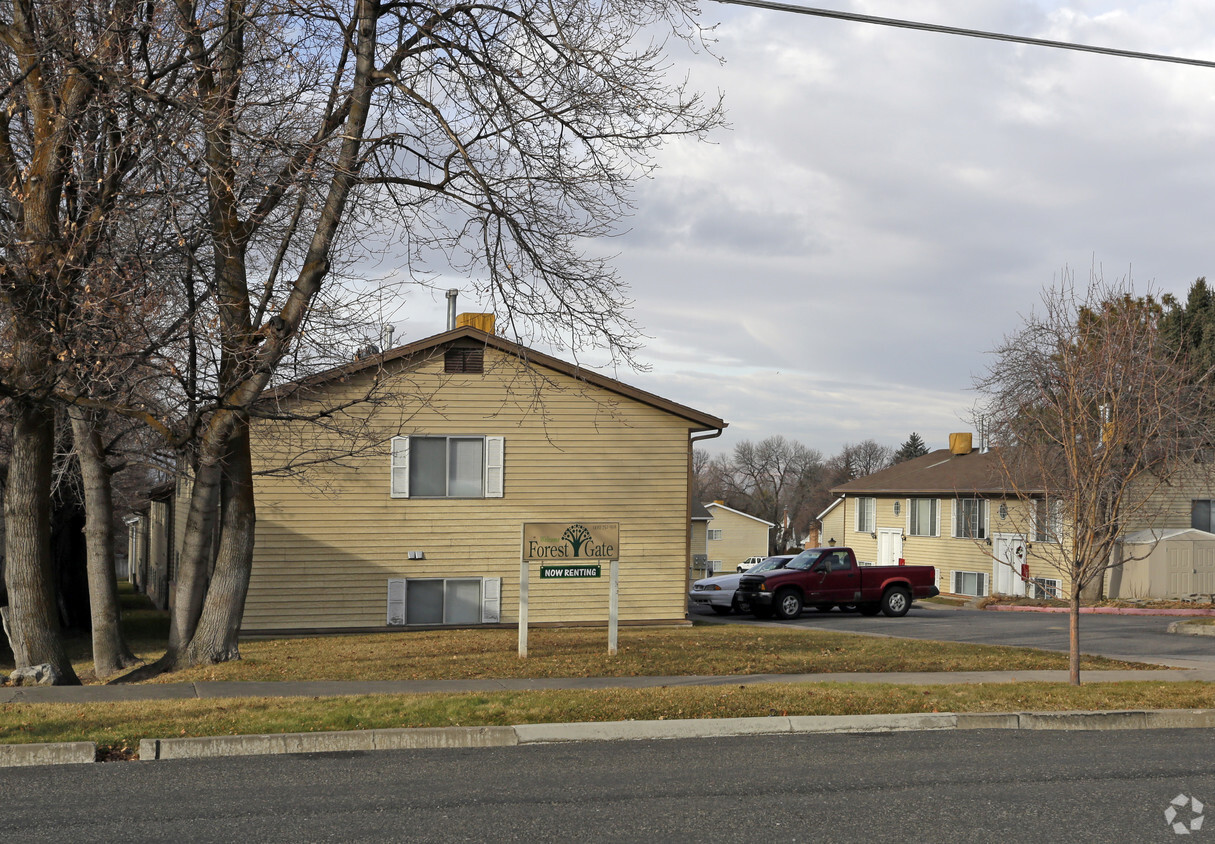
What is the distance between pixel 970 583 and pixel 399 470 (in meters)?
27.8

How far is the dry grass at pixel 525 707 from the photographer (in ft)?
30.8

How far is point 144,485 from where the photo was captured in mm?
40438

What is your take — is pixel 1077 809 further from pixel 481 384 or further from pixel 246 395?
pixel 481 384

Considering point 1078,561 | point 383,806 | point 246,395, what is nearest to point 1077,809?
point 383,806

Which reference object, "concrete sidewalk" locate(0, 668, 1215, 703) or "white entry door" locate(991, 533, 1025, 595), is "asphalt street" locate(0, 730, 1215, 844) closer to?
"concrete sidewalk" locate(0, 668, 1215, 703)

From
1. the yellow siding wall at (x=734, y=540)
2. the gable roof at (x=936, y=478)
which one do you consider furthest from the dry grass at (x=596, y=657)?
the yellow siding wall at (x=734, y=540)

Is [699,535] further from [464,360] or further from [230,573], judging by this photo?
[230,573]

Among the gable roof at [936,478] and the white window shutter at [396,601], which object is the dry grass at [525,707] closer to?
the white window shutter at [396,601]

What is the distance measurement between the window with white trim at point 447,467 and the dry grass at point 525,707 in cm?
1089

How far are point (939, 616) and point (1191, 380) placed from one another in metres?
17.7

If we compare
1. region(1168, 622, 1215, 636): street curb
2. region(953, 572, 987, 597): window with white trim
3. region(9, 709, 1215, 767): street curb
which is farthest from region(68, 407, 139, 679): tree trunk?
region(953, 572, 987, 597): window with white trim

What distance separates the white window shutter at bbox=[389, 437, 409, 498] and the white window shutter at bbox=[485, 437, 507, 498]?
1644mm

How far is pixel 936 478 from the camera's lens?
43.7 metres

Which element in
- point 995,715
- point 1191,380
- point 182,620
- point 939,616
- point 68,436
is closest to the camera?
point 995,715
